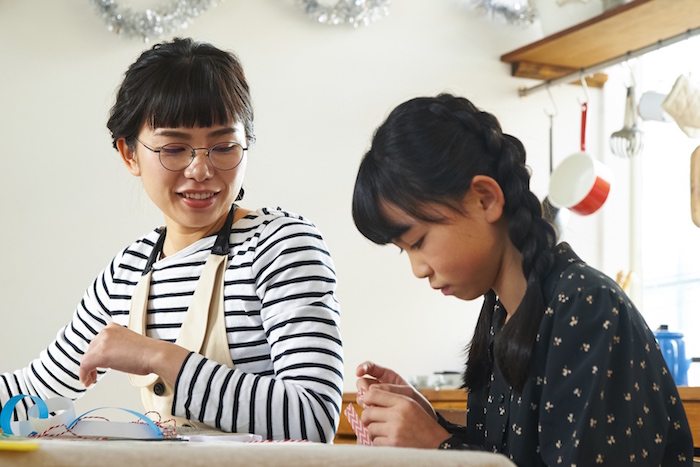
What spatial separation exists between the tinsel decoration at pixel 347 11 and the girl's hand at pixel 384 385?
1769 millimetres

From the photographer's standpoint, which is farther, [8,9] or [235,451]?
[8,9]

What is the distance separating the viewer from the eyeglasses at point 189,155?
1.30 metres

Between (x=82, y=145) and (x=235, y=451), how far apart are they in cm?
220

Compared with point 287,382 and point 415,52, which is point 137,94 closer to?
point 287,382

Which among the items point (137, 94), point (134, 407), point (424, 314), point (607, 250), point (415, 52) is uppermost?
point (415, 52)

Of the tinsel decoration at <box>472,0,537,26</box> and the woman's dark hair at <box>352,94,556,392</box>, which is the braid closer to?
the woman's dark hair at <box>352,94,556,392</box>

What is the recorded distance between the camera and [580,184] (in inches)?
108

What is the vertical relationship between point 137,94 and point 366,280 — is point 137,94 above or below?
above

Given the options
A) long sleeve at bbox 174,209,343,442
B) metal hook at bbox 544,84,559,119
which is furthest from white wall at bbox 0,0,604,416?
long sleeve at bbox 174,209,343,442

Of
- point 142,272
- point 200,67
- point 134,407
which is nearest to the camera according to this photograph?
point 200,67

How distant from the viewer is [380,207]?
3.65ft

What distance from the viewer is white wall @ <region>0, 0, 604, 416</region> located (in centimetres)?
245

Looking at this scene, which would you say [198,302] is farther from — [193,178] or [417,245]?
[417,245]

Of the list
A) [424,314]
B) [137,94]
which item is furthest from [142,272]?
[424,314]
